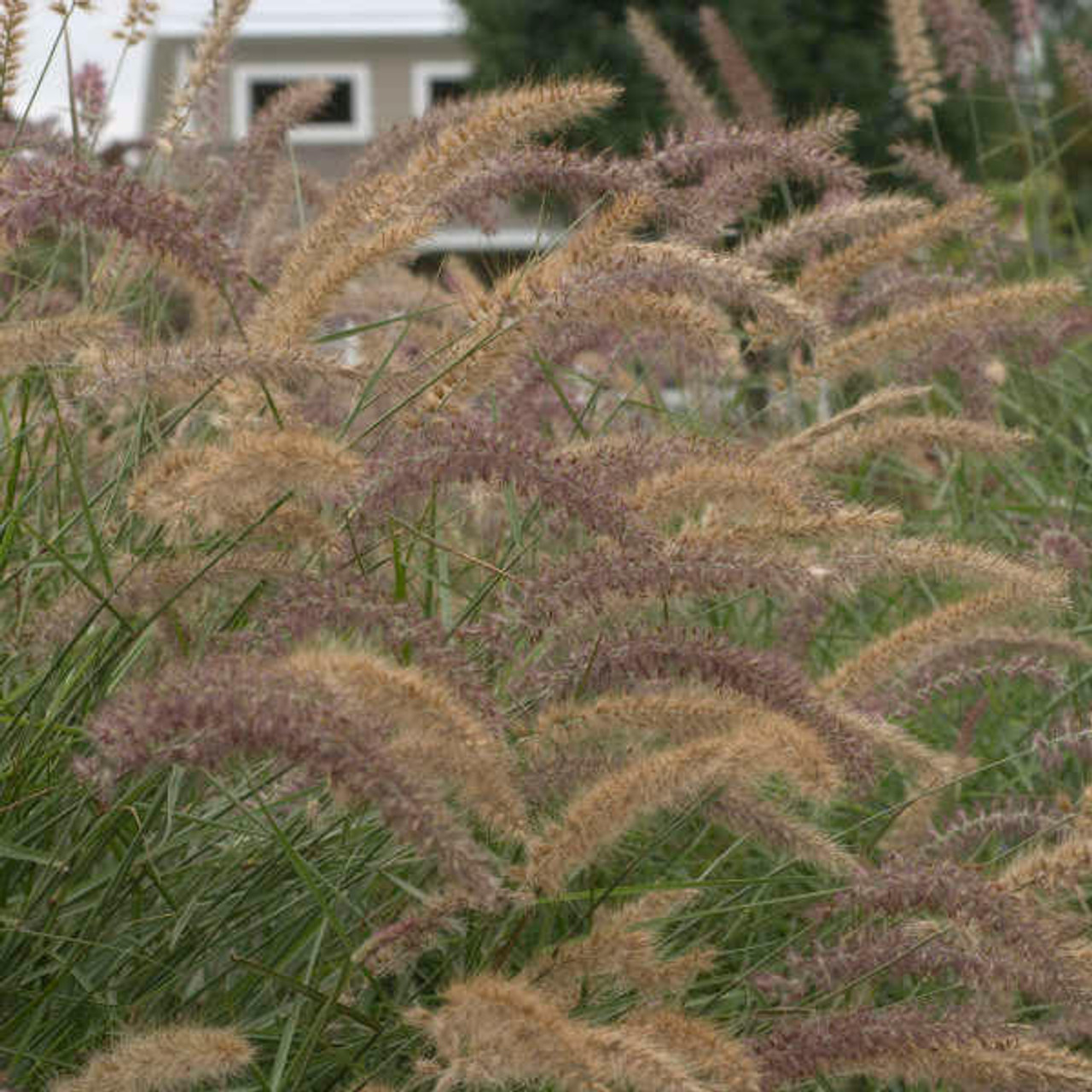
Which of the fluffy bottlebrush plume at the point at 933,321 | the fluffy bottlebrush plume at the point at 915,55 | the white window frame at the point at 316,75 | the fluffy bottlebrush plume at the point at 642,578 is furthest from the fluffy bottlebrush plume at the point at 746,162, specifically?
the white window frame at the point at 316,75

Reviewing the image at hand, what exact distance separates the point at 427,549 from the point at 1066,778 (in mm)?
1379

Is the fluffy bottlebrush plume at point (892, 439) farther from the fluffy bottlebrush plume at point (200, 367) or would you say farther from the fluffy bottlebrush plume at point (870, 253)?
the fluffy bottlebrush plume at point (200, 367)

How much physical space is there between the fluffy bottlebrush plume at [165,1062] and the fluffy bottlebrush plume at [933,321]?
5.65 feet

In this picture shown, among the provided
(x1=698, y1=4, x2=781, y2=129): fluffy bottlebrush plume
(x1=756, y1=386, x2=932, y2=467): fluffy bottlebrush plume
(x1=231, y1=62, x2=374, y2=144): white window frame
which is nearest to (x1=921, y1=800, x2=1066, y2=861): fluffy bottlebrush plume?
(x1=756, y1=386, x2=932, y2=467): fluffy bottlebrush plume

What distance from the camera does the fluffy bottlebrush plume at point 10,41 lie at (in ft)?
9.96

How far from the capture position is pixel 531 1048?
6.14 feet

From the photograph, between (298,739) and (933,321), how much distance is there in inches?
66.4

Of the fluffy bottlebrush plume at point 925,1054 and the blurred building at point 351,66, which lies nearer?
the fluffy bottlebrush plume at point 925,1054

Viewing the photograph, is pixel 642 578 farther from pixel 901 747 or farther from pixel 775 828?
pixel 901 747

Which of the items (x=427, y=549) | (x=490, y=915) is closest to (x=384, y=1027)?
(x=490, y=915)

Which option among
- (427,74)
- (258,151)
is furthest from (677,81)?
(427,74)

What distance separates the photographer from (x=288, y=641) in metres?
2.35

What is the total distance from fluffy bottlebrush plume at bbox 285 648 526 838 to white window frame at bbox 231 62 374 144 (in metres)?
30.7

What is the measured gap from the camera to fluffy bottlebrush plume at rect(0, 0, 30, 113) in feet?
9.96
